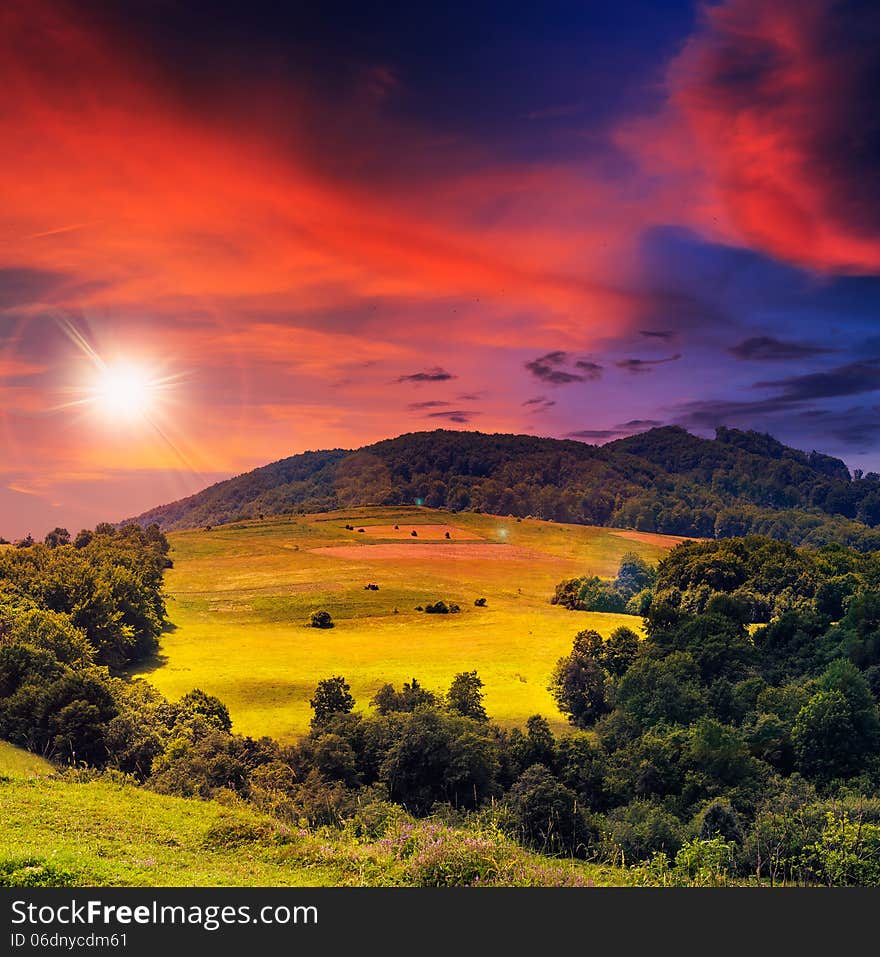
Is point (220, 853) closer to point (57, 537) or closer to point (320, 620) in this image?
point (320, 620)

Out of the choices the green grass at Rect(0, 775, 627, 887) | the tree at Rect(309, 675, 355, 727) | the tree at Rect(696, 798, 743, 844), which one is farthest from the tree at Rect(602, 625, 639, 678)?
the green grass at Rect(0, 775, 627, 887)

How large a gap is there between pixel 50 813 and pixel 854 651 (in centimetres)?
5814

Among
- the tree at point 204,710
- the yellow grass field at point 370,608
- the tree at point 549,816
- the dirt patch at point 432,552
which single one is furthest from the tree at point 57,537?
the tree at point 549,816

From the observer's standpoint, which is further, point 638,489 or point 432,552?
point 638,489

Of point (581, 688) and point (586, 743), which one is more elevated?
point (586, 743)

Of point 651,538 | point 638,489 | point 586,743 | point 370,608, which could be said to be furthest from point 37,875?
point 638,489

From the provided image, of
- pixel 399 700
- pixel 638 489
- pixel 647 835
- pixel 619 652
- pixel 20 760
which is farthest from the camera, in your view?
pixel 638 489

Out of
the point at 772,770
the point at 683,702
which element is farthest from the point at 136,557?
the point at 772,770

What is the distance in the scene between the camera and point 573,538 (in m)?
148

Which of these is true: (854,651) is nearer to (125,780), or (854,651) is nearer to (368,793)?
(368,793)

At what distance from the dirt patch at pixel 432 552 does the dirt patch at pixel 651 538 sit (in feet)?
74.1

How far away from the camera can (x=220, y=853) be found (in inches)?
645

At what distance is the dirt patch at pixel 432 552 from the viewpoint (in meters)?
124

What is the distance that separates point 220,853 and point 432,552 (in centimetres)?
11416
